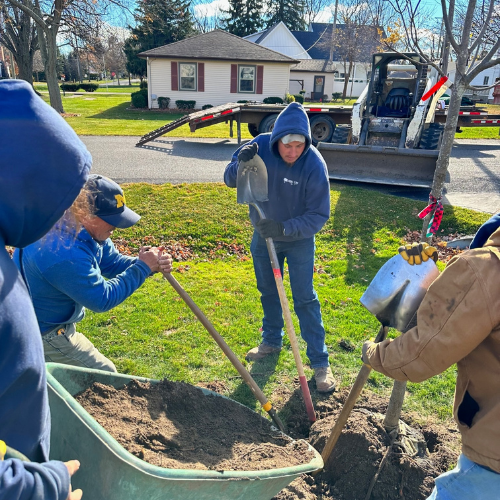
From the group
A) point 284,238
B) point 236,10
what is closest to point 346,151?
point 284,238

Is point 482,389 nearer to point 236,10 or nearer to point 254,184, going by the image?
point 254,184

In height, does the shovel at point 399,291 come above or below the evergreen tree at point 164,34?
below

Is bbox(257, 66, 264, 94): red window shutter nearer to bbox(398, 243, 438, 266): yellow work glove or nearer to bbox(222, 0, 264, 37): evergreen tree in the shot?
bbox(222, 0, 264, 37): evergreen tree

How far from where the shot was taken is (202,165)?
11.8 metres

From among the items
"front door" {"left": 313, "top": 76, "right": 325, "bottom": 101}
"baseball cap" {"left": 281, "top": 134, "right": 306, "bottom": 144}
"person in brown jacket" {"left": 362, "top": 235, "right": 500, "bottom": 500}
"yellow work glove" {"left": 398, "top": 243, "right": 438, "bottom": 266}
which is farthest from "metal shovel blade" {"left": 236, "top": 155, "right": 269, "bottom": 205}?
"front door" {"left": 313, "top": 76, "right": 325, "bottom": 101}

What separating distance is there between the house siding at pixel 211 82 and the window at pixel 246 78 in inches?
14.6

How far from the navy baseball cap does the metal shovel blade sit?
1.23 m

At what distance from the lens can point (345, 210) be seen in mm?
8250

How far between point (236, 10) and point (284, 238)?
49.4 m

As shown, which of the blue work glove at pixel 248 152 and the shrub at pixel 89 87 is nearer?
the blue work glove at pixel 248 152

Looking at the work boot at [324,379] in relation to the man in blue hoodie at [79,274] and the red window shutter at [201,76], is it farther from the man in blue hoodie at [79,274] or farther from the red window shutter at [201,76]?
the red window shutter at [201,76]

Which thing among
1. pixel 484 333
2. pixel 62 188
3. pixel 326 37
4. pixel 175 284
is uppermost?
pixel 326 37

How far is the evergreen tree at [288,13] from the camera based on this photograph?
2062 inches

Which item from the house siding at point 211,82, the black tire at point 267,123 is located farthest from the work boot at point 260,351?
the house siding at point 211,82
